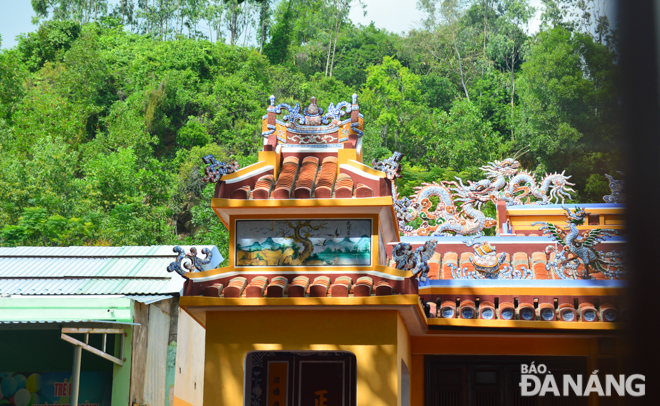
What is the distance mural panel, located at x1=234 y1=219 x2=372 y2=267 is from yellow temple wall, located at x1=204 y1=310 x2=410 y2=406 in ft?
2.15

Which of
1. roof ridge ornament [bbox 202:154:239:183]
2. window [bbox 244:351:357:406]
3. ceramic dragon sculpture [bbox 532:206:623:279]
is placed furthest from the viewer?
window [bbox 244:351:357:406]

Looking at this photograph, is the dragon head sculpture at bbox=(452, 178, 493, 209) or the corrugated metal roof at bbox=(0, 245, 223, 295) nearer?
the corrugated metal roof at bbox=(0, 245, 223, 295)

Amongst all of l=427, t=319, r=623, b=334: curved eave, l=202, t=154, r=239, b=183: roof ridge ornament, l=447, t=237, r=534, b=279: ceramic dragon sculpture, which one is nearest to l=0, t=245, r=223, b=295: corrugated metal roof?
l=202, t=154, r=239, b=183: roof ridge ornament

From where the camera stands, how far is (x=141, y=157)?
114 feet

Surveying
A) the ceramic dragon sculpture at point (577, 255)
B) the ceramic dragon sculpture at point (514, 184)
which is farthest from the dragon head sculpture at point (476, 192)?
the ceramic dragon sculpture at point (577, 255)

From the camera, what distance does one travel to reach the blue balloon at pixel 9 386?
9.60 m

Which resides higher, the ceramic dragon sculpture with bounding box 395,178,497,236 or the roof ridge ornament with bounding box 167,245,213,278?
the ceramic dragon sculpture with bounding box 395,178,497,236

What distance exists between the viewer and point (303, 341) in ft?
23.8

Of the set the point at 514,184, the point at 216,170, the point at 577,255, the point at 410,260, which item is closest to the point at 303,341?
the point at 410,260

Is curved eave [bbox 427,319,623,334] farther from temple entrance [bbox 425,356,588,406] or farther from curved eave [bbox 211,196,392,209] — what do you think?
curved eave [bbox 211,196,392,209]

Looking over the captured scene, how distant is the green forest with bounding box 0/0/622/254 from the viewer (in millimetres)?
27453

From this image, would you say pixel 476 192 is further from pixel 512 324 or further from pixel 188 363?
pixel 188 363

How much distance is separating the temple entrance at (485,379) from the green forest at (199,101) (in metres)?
14.2

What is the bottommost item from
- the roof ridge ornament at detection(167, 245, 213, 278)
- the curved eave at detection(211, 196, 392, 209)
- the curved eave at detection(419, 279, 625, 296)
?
the curved eave at detection(419, 279, 625, 296)
